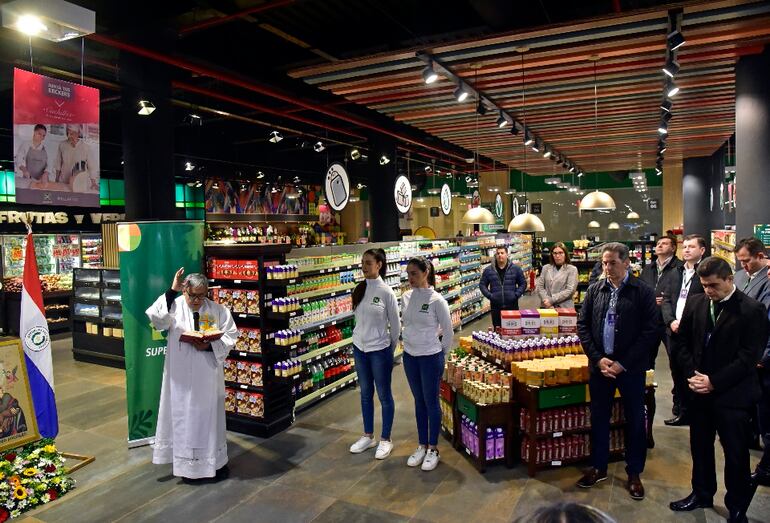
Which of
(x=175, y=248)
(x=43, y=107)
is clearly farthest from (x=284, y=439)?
(x=43, y=107)

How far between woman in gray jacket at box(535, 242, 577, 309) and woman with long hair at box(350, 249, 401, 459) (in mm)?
3466

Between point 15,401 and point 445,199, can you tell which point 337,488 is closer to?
point 15,401

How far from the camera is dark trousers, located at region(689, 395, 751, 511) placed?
11.3ft

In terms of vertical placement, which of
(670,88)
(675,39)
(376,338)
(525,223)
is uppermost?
(675,39)

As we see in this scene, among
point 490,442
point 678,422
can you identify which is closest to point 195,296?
point 490,442

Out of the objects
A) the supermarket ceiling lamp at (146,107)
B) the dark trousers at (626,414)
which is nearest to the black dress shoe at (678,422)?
the dark trousers at (626,414)

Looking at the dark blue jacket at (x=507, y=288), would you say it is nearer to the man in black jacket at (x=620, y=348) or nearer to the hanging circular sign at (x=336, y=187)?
the hanging circular sign at (x=336, y=187)

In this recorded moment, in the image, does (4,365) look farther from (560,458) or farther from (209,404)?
(560,458)

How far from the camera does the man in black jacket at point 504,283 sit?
8.08m

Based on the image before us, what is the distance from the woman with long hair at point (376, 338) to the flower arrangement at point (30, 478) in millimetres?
2542

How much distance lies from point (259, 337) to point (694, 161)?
46.7 feet

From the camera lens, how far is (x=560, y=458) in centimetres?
457

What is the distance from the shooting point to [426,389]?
4629 mm

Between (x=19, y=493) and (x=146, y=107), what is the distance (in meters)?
4.28
